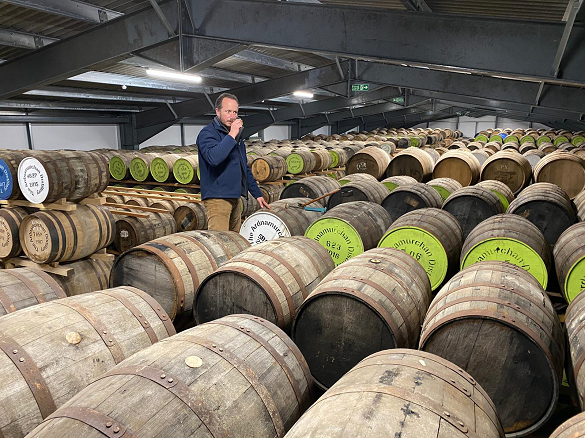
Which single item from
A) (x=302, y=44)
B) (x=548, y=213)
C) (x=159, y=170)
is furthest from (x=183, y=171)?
(x=548, y=213)

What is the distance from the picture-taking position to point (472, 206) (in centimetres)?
625

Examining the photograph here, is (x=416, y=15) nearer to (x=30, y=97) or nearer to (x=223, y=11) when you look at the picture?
(x=223, y=11)

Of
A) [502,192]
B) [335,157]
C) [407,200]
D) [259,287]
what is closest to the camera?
[259,287]

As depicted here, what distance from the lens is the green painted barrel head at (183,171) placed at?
368 inches

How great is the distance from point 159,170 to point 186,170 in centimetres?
79

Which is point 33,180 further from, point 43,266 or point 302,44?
point 302,44

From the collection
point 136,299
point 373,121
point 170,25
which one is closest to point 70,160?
point 170,25

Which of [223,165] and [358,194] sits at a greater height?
[223,165]

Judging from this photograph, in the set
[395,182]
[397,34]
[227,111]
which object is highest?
[397,34]

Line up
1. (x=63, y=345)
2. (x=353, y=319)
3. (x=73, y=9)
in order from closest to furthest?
(x=63, y=345) < (x=353, y=319) < (x=73, y=9)

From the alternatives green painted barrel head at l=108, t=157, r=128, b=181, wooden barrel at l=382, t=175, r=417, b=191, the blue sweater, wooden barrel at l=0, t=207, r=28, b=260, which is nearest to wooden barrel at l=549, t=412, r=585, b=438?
the blue sweater

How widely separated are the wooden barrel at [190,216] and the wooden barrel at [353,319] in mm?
4857

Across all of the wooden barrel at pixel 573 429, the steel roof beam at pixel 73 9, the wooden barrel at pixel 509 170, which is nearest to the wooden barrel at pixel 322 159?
the wooden barrel at pixel 509 170

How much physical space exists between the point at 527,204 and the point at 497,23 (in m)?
2.58
